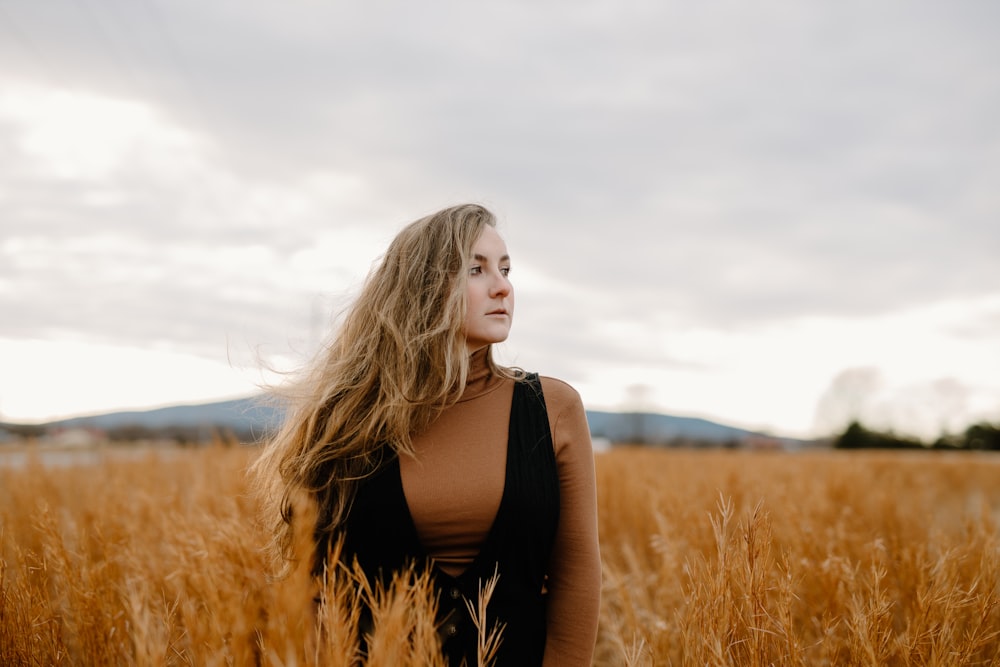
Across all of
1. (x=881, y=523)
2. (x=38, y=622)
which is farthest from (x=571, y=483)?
(x=881, y=523)

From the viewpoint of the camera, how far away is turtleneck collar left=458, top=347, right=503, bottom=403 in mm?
1912

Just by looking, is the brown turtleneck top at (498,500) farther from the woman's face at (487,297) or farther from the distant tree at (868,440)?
the distant tree at (868,440)

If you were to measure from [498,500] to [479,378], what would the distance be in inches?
15.9

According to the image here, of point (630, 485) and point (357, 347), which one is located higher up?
point (357, 347)

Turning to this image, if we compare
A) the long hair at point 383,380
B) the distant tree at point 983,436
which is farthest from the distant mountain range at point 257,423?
the distant tree at point 983,436

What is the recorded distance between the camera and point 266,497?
2.13 m

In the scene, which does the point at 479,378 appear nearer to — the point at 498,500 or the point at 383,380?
the point at 383,380

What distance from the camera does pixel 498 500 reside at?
168cm

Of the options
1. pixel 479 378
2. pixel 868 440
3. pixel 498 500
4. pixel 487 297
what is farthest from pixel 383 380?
pixel 868 440

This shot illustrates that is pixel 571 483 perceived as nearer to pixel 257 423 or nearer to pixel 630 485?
pixel 257 423

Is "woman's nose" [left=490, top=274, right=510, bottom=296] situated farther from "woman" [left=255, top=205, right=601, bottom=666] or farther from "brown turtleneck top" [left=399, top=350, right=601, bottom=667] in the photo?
"brown turtleneck top" [left=399, top=350, right=601, bottom=667]

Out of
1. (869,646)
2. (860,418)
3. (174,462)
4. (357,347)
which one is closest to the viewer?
(869,646)

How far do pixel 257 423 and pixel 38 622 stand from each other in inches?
34.5

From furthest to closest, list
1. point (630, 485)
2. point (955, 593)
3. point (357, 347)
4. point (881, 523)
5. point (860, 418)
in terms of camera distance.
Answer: point (860, 418), point (630, 485), point (881, 523), point (357, 347), point (955, 593)
